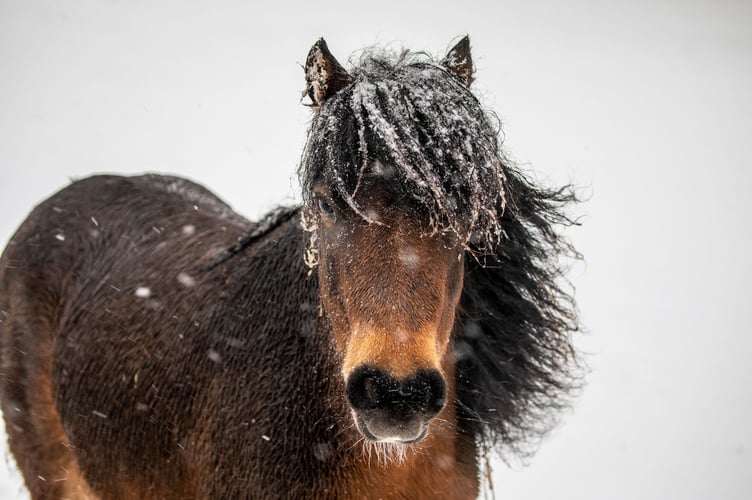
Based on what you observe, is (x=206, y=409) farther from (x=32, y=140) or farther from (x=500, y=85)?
(x=500, y=85)

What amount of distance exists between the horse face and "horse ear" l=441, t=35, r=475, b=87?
770mm

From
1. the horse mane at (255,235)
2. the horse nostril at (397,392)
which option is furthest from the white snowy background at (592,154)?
the horse nostril at (397,392)

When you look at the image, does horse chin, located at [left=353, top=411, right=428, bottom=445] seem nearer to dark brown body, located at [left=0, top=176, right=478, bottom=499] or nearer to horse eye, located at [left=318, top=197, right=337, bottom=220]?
dark brown body, located at [left=0, top=176, right=478, bottom=499]

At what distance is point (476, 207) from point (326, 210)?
0.58m

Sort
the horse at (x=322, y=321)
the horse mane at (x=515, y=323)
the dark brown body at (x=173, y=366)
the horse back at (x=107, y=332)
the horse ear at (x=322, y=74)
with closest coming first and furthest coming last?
the horse at (x=322, y=321)
the horse ear at (x=322, y=74)
the dark brown body at (x=173, y=366)
the horse mane at (x=515, y=323)
the horse back at (x=107, y=332)

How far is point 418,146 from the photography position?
2150mm

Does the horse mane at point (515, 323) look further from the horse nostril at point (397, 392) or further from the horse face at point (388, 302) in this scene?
the horse nostril at point (397, 392)

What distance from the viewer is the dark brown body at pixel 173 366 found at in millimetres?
2547

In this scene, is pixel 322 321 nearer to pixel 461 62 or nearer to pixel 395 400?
pixel 395 400

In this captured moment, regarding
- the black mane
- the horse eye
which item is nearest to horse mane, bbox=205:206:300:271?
the black mane

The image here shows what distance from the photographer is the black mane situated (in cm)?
218

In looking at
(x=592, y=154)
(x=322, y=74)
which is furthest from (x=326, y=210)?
(x=592, y=154)

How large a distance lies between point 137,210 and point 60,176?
18.2 m

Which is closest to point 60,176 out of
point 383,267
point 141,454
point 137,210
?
point 137,210
